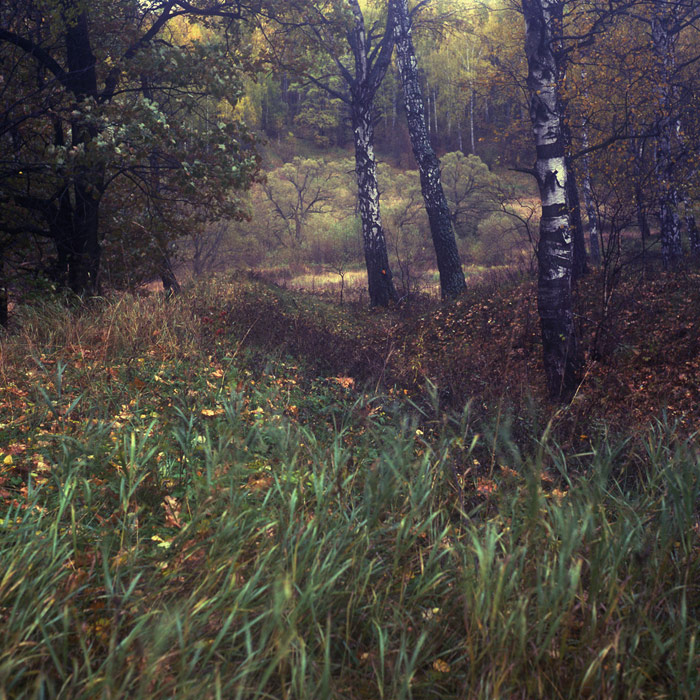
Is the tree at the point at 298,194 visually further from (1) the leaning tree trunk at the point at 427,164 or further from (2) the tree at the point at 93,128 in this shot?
(2) the tree at the point at 93,128

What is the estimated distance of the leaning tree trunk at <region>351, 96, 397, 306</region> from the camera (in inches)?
533

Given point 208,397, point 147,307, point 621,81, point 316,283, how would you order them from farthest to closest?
1. point 316,283
2. point 621,81
3. point 147,307
4. point 208,397

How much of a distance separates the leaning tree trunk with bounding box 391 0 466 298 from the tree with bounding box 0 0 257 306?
457cm

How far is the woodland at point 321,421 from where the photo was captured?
6.33 feet

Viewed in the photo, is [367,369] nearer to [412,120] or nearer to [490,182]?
[412,120]

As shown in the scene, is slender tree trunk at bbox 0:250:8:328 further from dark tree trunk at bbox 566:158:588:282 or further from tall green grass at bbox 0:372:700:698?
dark tree trunk at bbox 566:158:588:282

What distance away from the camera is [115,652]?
1797mm

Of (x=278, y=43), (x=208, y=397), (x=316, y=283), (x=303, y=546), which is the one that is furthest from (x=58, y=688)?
(x=316, y=283)

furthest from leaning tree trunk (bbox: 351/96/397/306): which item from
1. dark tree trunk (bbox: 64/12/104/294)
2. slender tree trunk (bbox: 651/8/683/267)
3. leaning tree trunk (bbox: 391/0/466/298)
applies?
dark tree trunk (bbox: 64/12/104/294)

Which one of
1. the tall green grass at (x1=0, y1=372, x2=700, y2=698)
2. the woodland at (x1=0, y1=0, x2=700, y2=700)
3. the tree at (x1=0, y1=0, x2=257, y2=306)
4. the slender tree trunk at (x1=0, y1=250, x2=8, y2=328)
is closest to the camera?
the tall green grass at (x1=0, y1=372, x2=700, y2=698)

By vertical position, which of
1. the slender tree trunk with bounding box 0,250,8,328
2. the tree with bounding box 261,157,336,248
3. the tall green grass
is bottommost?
the tall green grass

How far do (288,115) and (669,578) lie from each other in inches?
Result: 2334

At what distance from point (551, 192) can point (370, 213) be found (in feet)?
23.9

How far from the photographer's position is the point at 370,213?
44.5ft
